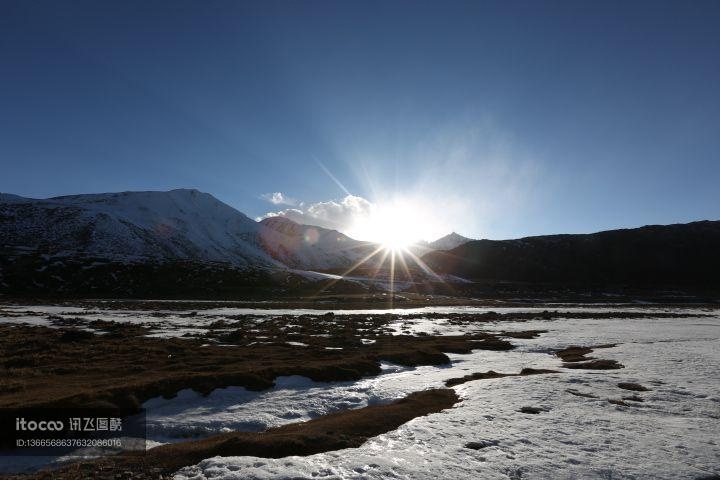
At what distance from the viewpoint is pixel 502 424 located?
13.2 meters

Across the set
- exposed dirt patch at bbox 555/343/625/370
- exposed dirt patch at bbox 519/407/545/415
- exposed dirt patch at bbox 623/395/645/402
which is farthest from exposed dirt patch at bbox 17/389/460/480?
exposed dirt patch at bbox 555/343/625/370

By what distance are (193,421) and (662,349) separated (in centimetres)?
3301

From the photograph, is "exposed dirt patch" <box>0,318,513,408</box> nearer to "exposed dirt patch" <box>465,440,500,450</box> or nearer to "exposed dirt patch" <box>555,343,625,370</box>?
"exposed dirt patch" <box>555,343,625,370</box>

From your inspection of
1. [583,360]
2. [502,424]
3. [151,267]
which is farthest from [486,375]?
[151,267]

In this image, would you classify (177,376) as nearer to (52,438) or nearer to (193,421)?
(193,421)

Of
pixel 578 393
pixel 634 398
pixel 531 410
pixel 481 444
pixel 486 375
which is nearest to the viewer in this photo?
pixel 481 444

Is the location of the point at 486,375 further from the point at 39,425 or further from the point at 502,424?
the point at 39,425

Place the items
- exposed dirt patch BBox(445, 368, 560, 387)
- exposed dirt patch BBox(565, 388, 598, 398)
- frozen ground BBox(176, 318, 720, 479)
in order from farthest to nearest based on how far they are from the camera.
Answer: exposed dirt patch BBox(445, 368, 560, 387) → exposed dirt patch BBox(565, 388, 598, 398) → frozen ground BBox(176, 318, 720, 479)

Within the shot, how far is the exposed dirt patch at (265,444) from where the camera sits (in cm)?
958

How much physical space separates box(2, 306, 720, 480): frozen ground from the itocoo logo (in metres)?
2.73

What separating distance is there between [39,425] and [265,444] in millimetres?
7499

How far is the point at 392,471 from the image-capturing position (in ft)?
31.6

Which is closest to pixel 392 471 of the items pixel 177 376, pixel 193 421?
pixel 193 421

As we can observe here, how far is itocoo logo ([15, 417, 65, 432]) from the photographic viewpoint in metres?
11.7
